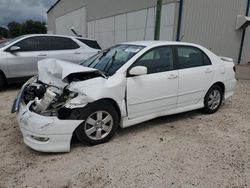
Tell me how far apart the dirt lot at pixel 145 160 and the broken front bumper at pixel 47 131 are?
15 centimetres

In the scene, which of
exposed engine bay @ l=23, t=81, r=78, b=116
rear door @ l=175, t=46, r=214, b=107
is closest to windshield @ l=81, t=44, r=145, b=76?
exposed engine bay @ l=23, t=81, r=78, b=116

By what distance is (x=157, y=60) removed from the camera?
4.22 meters

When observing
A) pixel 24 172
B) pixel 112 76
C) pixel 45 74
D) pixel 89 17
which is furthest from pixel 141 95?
pixel 89 17

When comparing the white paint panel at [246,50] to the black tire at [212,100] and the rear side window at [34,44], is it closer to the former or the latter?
the black tire at [212,100]

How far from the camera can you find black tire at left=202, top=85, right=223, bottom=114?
4.98m

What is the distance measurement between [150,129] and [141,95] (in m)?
0.73

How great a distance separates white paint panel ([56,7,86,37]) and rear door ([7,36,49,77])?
15938mm

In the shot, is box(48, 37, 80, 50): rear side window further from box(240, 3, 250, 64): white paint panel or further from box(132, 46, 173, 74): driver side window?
box(240, 3, 250, 64): white paint panel

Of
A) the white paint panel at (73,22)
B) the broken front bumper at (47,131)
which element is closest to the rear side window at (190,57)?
the broken front bumper at (47,131)

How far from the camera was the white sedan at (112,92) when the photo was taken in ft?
10.8

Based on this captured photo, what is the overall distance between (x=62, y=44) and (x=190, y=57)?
175 inches

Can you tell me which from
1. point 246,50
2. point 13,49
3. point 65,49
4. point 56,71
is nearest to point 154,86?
point 56,71

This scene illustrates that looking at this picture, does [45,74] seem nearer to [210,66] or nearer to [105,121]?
[105,121]

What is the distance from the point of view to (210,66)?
16.1ft
